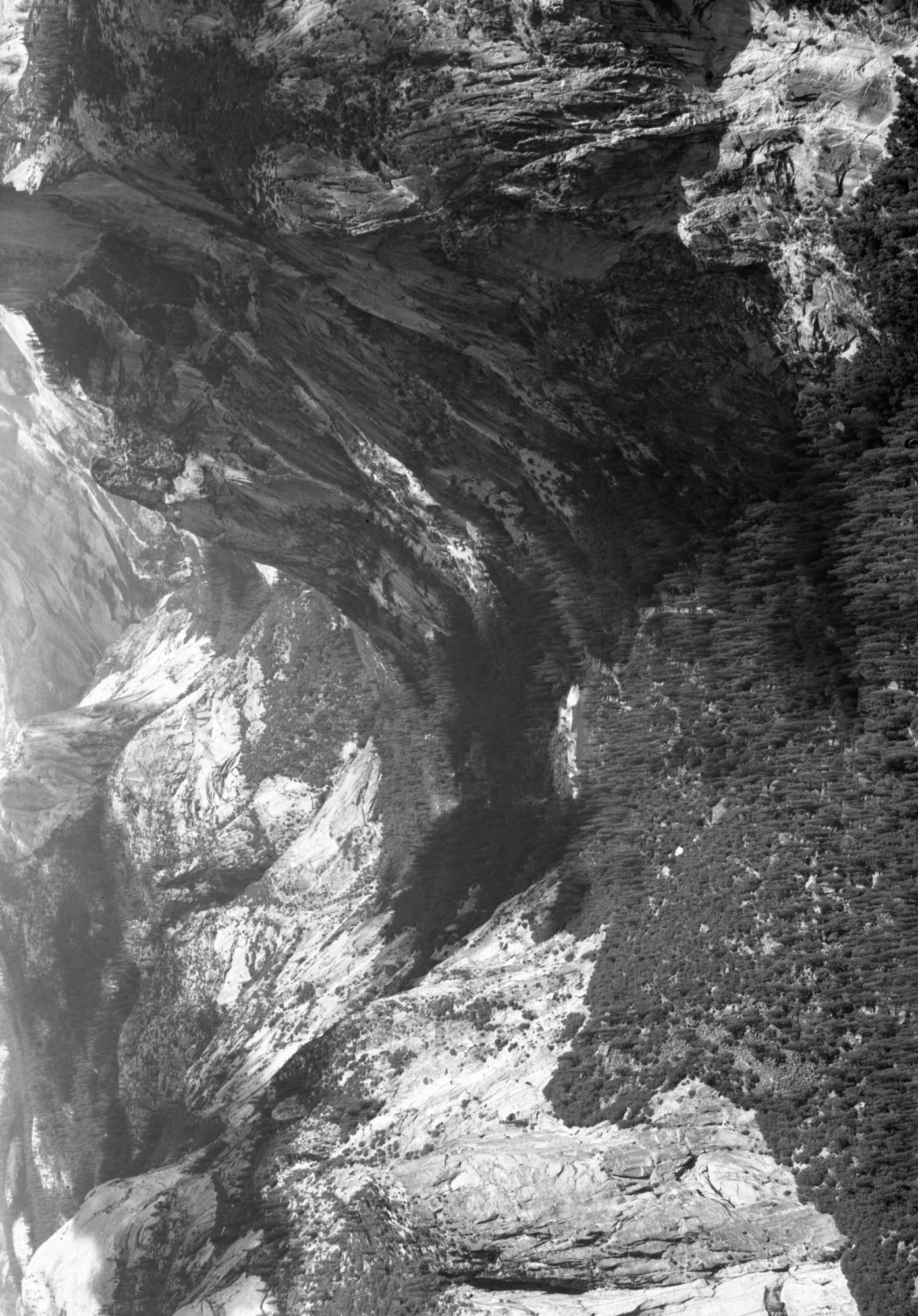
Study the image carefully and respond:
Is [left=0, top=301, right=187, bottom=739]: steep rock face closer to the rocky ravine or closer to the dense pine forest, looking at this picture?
the rocky ravine

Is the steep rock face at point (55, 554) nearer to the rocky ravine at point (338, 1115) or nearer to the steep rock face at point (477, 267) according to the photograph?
the rocky ravine at point (338, 1115)

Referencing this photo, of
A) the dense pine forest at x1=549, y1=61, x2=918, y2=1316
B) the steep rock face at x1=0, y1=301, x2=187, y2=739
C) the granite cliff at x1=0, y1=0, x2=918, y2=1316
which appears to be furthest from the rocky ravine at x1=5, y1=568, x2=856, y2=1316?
the steep rock face at x1=0, y1=301, x2=187, y2=739

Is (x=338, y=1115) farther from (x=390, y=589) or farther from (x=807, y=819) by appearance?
(x=390, y=589)

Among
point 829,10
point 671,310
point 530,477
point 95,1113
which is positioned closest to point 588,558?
point 530,477

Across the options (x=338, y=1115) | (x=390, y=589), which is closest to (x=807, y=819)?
(x=338, y=1115)

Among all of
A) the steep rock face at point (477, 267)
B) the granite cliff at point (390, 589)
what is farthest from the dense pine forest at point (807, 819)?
the steep rock face at point (477, 267)

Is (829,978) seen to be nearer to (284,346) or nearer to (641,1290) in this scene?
(641,1290)
